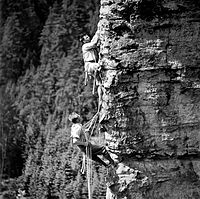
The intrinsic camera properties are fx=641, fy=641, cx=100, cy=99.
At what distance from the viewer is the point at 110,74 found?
838 centimetres

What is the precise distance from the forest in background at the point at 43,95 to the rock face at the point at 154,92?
9660mm

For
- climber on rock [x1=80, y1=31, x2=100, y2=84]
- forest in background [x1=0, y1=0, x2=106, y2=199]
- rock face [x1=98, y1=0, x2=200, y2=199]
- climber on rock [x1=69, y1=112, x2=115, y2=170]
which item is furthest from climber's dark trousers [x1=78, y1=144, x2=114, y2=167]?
forest in background [x1=0, y1=0, x2=106, y2=199]

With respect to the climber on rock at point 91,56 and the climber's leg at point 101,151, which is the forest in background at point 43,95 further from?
the climber on rock at point 91,56

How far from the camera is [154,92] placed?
26.9 ft

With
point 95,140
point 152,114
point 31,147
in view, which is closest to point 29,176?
point 31,147

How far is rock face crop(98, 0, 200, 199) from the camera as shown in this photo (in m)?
8.12

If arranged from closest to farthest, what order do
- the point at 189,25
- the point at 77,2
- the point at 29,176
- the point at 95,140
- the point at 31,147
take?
the point at 189,25
the point at 95,140
the point at 29,176
the point at 31,147
the point at 77,2

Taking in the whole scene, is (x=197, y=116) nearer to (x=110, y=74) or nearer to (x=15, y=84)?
(x=110, y=74)

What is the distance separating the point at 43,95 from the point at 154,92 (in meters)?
17.4

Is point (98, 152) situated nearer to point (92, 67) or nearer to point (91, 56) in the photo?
point (92, 67)

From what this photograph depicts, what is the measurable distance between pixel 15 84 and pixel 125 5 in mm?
20334

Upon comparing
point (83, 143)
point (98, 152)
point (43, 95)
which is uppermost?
point (43, 95)

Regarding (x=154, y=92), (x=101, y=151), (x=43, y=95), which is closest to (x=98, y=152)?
(x=101, y=151)

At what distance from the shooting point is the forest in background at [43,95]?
20000 millimetres
